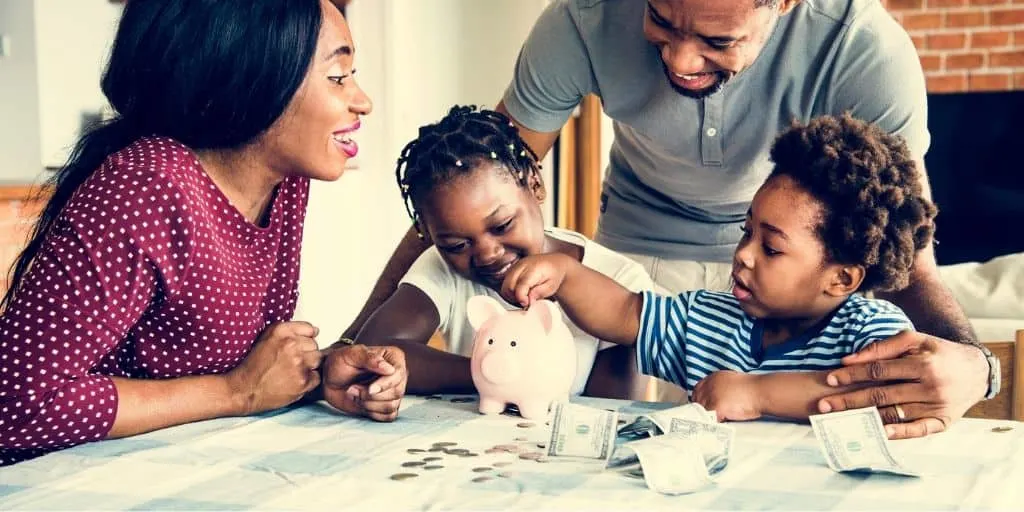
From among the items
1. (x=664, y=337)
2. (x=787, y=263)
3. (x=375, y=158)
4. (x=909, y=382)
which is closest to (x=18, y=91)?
(x=375, y=158)

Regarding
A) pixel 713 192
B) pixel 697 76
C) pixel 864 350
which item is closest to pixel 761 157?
pixel 713 192

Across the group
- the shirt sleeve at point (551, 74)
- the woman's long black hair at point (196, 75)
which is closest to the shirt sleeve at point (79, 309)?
the woman's long black hair at point (196, 75)

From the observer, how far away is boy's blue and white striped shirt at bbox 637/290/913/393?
1.38m

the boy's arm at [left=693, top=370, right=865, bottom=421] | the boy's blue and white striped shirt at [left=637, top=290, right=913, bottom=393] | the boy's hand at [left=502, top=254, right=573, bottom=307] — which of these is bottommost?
the boy's arm at [left=693, top=370, right=865, bottom=421]

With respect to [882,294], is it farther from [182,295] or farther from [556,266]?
[182,295]

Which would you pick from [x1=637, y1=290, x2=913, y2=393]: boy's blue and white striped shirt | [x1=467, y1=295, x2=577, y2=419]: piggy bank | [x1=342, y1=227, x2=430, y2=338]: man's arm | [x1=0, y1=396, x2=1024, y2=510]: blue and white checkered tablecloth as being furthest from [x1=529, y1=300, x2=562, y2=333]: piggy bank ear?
[x1=342, y1=227, x2=430, y2=338]: man's arm

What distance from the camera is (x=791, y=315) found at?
4.77 feet

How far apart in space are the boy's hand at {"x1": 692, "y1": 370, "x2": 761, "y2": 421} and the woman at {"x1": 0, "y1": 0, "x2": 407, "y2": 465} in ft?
1.21

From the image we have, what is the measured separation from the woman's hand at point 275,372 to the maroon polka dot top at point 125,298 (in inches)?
1.6

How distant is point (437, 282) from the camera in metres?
1.72

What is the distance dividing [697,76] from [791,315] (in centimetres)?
39

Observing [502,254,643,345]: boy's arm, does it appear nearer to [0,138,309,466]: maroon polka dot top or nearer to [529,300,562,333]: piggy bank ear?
[529,300,562,333]: piggy bank ear

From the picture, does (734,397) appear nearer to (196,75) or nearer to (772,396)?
(772,396)

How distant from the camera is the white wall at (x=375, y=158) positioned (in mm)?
4480
